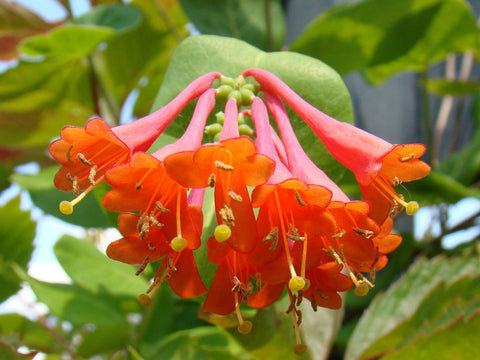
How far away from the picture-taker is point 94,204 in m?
0.85

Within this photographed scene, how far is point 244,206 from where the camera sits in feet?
1.45

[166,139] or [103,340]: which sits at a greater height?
[166,139]

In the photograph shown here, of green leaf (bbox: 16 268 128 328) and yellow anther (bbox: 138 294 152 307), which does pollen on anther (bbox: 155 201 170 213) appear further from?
green leaf (bbox: 16 268 128 328)

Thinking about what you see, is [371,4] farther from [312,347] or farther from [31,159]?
[31,159]

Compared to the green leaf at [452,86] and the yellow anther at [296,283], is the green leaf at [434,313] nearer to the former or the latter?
the yellow anther at [296,283]

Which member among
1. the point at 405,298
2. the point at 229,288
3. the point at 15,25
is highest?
the point at 15,25

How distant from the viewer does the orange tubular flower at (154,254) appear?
446mm

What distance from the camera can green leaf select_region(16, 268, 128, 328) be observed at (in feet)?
2.32

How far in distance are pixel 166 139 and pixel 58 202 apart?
314mm

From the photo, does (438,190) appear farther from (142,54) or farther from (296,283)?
(142,54)

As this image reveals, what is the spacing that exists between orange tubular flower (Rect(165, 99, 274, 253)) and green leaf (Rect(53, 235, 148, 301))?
38 centimetres

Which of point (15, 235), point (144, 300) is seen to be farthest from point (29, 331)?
point (144, 300)

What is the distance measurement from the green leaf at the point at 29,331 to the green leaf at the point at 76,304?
0.08m

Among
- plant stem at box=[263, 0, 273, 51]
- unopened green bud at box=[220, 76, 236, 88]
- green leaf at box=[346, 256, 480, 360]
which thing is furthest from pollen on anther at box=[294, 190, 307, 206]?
plant stem at box=[263, 0, 273, 51]
